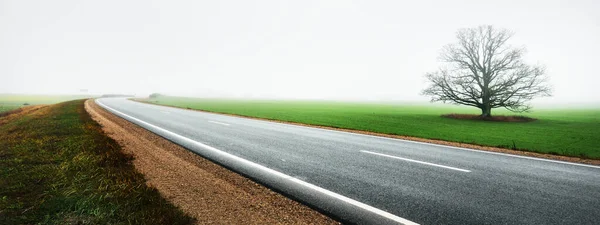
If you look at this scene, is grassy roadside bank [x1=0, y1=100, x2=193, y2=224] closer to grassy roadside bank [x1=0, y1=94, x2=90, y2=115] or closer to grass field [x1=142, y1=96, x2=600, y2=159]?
grass field [x1=142, y1=96, x2=600, y2=159]

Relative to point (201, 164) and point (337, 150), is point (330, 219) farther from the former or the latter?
point (337, 150)

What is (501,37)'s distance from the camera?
24734mm

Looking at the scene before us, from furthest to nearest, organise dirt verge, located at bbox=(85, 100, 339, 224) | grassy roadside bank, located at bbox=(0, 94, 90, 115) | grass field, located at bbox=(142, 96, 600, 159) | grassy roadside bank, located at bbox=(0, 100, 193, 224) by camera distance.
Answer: grassy roadside bank, located at bbox=(0, 94, 90, 115) < grass field, located at bbox=(142, 96, 600, 159) < dirt verge, located at bbox=(85, 100, 339, 224) < grassy roadside bank, located at bbox=(0, 100, 193, 224)

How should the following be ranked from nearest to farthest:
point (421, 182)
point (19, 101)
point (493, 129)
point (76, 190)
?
point (76, 190), point (421, 182), point (493, 129), point (19, 101)

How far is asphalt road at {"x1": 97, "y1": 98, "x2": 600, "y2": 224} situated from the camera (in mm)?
3744

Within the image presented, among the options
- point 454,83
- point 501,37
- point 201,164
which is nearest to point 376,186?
point 201,164

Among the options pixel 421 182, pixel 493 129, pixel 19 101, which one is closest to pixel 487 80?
pixel 493 129

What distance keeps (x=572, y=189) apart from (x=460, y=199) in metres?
2.41

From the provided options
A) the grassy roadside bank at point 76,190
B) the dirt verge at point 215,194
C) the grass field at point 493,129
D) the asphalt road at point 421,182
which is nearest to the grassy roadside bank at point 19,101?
the grassy roadside bank at point 76,190

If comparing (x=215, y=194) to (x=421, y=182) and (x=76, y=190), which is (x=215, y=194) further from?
(x=421, y=182)

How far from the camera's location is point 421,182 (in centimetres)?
509

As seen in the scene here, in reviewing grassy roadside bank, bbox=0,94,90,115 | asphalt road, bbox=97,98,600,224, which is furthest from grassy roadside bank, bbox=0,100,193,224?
grassy roadside bank, bbox=0,94,90,115

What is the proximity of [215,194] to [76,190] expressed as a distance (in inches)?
91.9

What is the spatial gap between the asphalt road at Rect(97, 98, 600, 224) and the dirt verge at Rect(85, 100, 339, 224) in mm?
Answer: 302
